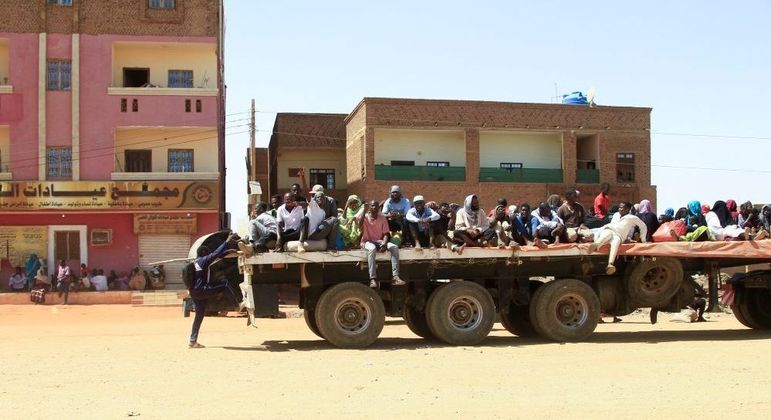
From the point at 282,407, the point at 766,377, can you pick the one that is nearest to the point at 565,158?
the point at 766,377

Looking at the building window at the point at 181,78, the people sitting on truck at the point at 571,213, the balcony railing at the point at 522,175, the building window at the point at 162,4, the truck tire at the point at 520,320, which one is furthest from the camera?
the balcony railing at the point at 522,175

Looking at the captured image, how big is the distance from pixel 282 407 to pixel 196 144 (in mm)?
28976

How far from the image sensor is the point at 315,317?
13805 mm

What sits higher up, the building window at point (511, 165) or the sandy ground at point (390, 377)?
the building window at point (511, 165)

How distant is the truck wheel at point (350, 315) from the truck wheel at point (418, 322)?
126 centimetres

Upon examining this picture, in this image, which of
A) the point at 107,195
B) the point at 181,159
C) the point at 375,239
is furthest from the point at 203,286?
the point at 181,159

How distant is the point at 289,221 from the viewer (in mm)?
13812

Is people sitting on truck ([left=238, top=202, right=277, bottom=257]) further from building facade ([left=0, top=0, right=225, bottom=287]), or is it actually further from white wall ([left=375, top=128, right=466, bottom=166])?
white wall ([left=375, top=128, right=466, bottom=166])

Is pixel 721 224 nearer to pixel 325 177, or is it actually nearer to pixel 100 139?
pixel 100 139

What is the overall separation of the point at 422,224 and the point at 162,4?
83.2 feet

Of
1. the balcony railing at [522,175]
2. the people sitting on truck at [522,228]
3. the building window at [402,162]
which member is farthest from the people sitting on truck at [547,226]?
the building window at [402,162]

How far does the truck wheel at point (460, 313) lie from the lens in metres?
13.8

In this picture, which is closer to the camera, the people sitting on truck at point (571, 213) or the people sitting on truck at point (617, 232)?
the people sitting on truck at point (617, 232)

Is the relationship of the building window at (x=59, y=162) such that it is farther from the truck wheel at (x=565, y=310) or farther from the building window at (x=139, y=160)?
the truck wheel at (x=565, y=310)
